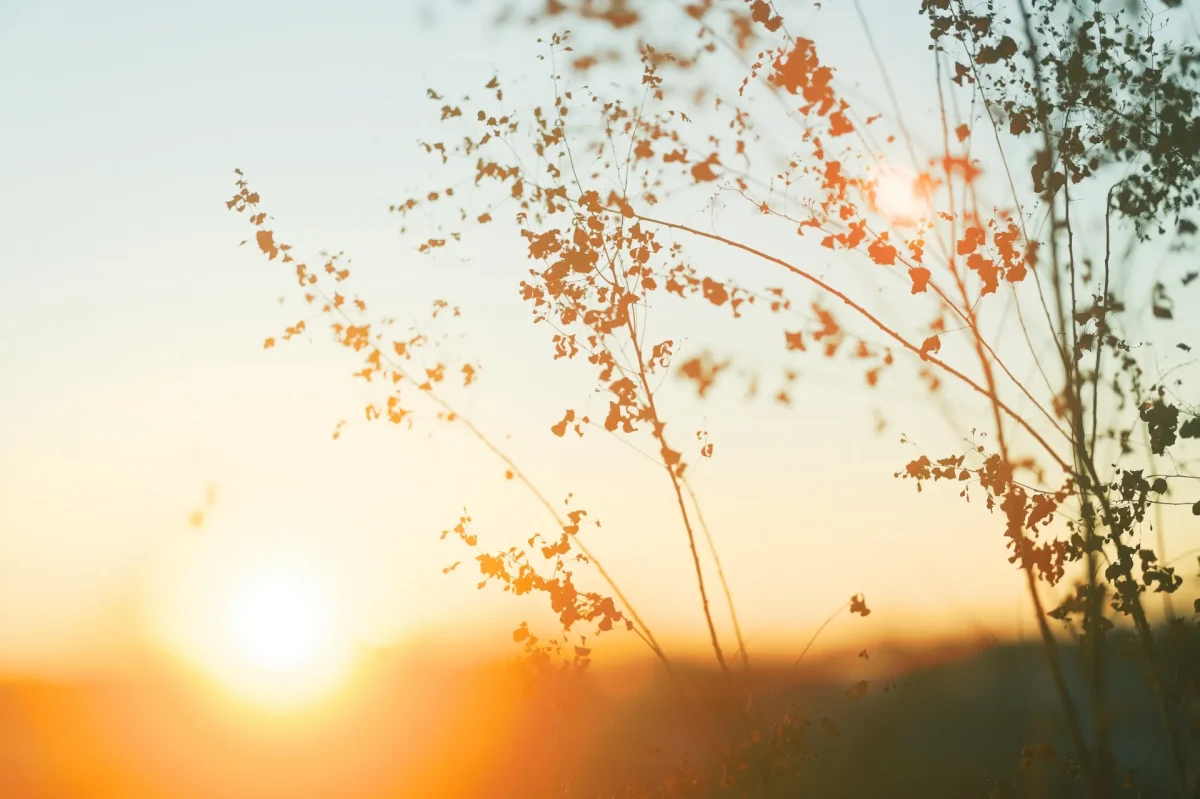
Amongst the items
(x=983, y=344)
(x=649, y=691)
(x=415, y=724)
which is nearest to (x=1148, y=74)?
(x=983, y=344)

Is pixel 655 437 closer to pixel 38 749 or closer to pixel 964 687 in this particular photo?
pixel 964 687

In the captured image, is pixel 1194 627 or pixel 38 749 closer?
pixel 1194 627

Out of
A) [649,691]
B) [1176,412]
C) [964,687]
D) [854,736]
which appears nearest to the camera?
[1176,412]

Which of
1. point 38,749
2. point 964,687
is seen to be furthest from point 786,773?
point 38,749

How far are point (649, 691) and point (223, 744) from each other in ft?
59.2

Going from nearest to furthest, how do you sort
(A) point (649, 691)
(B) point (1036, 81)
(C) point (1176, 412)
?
(C) point (1176, 412), (B) point (1036, 81), (A) point (649, 691)

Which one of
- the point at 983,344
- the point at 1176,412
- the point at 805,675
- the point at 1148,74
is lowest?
the point at 805,675

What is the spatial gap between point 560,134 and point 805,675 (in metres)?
4.14

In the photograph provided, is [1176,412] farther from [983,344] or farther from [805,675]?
[805,675]

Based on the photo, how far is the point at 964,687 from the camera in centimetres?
1313

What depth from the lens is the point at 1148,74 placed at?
7090mm

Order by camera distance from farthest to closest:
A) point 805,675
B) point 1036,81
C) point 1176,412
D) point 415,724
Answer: point 415,724, point 805,675, point 1036,81, point 1176,412

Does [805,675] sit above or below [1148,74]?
below

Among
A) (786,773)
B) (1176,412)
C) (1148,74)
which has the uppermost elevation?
(1148,74)
